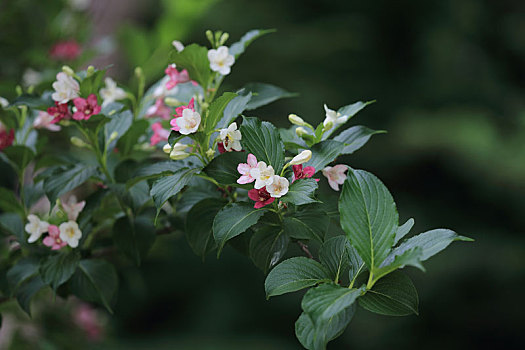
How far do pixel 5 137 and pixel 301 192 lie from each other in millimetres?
435

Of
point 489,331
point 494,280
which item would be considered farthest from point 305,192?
point 489,331

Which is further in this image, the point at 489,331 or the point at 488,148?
the point at 489,331

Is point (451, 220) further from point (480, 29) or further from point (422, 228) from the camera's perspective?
point (480, 29)

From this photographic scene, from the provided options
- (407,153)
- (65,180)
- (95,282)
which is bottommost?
(407,153)

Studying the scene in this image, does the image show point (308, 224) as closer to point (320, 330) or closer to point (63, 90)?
point (320, 330)

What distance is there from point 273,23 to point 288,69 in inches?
12.1

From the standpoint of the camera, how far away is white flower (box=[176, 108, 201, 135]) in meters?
0.46

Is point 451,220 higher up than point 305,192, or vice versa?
point 305,192

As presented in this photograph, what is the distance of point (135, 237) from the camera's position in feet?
1.99

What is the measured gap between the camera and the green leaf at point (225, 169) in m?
0.47

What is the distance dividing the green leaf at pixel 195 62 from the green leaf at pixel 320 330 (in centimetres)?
30

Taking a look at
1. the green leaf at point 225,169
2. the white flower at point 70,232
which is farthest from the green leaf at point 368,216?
the white flower at point 70,232

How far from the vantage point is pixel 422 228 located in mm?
2488

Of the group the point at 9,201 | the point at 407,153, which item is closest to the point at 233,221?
the point at 9,201
